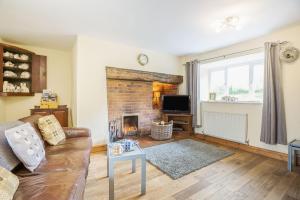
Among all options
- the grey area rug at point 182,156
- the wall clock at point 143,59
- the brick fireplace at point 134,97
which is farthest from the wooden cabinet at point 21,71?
the grey area rug at point 182,156

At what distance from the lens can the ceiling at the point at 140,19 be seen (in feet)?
6.20

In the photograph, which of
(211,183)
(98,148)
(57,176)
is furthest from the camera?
(98,148)

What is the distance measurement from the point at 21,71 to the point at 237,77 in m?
4.71

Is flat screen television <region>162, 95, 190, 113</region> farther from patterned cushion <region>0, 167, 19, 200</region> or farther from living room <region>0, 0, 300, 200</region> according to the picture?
patterned cushion <region>0, 167, 19, 200</region>

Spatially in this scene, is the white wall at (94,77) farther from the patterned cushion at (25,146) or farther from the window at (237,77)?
the window at (237,77)

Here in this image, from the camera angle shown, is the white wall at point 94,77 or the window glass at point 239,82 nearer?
the white wall at point 94,77

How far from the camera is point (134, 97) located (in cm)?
384

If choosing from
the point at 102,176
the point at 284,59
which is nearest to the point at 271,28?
the point at 284,59

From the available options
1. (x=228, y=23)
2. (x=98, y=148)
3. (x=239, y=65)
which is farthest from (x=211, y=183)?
(x=239, y=65)

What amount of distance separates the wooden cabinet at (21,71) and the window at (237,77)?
384 cm

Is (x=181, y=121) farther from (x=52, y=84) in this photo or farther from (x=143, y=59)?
(x=52, y=84)

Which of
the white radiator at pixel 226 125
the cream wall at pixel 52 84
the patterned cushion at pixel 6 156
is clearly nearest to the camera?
the patterned cushion at pixel 6 156

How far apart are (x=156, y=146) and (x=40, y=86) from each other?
9.54 ft

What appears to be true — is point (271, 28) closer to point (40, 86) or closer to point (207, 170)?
point (207, 170)
